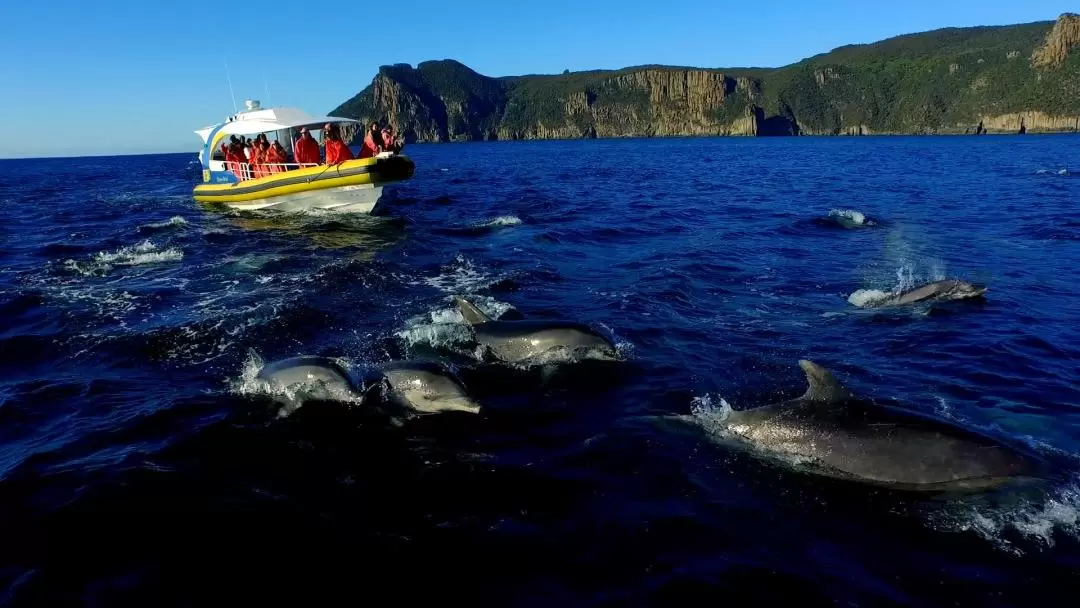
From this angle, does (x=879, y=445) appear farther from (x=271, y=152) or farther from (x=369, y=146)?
(x=271, y=152)

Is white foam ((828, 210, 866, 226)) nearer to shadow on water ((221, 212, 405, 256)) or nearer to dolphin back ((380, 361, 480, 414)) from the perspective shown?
shadow on water ((221, 212, 405, 256))

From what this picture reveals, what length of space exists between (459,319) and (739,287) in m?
7.18

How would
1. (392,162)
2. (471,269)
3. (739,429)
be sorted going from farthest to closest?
1. (392,162)
2. (471,269)
3. (739,429)

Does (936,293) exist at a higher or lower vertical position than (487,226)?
lower

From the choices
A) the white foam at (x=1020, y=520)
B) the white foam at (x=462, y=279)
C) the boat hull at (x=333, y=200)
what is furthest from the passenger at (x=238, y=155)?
the white foam at (x=1020, y=520)

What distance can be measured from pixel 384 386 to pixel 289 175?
2080 cm

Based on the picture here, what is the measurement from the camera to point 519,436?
8.03 m

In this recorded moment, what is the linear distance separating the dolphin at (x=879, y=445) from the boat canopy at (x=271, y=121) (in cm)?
2650

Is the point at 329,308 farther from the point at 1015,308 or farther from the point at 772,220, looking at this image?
the point at 772,220

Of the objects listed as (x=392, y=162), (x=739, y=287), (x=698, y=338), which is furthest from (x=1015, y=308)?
(x=392, y=162)

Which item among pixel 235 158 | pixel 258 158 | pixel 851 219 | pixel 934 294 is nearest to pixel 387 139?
Result: pixel 258 158

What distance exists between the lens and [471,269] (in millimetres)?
17969

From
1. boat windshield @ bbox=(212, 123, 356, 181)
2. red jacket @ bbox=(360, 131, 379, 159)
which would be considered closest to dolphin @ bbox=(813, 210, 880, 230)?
red jacket @ bbox=(360, 131, 379, 159)

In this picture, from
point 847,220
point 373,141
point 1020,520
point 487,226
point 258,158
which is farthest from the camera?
point 258,158
